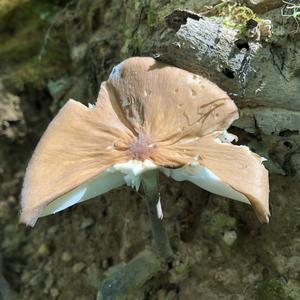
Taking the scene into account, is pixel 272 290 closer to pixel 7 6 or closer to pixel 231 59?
pixel 231 59

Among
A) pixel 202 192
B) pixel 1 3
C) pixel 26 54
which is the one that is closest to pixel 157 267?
pixel 202 192

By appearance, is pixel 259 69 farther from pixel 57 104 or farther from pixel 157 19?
pixel 57 104

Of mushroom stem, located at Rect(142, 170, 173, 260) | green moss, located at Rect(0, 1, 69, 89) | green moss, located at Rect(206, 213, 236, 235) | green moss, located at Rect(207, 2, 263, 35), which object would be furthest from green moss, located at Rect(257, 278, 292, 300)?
green moss, located at Rect(0, 1, 69, 89)

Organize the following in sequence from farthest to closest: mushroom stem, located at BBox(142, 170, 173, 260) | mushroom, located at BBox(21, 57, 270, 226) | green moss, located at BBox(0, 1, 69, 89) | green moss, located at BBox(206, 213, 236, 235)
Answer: green moss, located at BBox(0, 1, 69, 89) → green moss, located at BBox(206, 213, 236, 235) → mushroom stem, located at BBox(142, 170, 173, 260) → mushroom, located at BBox(21, 57, 270, 226)

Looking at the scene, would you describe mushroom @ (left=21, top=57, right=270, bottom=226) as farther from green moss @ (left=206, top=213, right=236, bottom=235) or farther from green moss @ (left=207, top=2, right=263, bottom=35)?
green moss @ (left=206, top=213, right=236, bottom=235)

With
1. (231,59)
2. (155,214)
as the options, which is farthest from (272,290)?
(231,59)

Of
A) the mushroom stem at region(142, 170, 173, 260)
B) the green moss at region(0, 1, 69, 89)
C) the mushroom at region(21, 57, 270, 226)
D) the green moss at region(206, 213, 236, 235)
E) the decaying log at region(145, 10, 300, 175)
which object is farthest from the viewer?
the green moss at region(0, 1, 69, 89)
